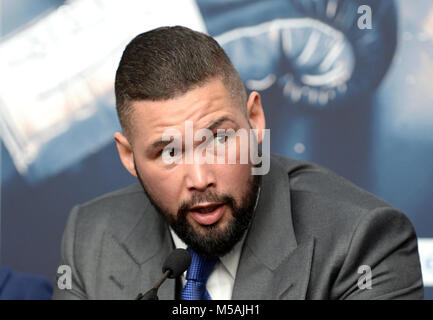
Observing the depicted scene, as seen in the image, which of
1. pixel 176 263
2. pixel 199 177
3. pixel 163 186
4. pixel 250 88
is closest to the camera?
pixel 176 263

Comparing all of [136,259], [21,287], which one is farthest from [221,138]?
[21,287]

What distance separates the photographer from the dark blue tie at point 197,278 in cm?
149

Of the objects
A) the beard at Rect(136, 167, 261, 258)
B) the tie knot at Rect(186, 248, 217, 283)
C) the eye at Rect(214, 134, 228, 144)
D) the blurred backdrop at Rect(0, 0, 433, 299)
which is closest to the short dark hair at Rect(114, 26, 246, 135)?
the eye at Rect(214, 134, 228, 144)

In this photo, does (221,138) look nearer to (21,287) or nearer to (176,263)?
(176,263)

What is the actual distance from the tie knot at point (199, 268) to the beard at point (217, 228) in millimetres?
24

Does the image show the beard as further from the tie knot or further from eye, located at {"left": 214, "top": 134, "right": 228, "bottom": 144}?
eye, located at {"left": 214, "top": 134, "right": 228, "bottom": 144}

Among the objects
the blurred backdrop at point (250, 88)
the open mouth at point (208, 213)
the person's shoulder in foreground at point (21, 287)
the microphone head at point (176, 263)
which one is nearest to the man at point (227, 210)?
the open mouth at point (208, 213)

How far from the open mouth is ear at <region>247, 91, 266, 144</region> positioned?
259mm

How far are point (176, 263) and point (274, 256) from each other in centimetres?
39

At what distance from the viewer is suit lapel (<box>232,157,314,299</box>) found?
143cm

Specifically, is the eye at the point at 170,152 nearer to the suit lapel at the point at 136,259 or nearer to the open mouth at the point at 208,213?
the open mouth at the point at 208,213

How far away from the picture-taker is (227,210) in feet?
4.70
